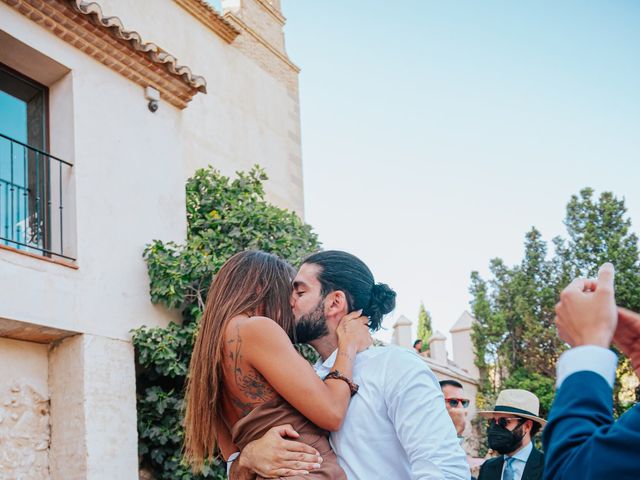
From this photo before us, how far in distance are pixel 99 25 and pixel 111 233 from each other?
217 centimetres

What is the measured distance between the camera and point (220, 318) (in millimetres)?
3055

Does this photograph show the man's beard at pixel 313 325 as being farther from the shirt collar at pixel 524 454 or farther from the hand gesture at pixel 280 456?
the shirt collar at pixel 524 454

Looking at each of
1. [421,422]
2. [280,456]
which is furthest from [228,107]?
[421,422]

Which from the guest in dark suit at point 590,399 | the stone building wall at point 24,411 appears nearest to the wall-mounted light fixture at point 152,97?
the stone building wall at point 24,411

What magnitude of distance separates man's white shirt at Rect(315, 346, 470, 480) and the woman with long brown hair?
0.06 metres

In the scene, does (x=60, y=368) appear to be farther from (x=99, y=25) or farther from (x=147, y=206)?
(x=99, y=25)

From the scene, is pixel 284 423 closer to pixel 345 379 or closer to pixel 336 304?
pixel 345 379

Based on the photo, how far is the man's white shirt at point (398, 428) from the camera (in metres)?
2.52

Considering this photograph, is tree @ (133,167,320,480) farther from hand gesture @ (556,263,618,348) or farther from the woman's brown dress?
hand gesture @ (556,263,618,348)

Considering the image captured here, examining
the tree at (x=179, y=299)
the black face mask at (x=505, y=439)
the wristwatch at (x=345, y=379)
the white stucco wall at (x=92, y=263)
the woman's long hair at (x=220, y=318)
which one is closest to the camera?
the wristwatch at (x=345, y=379)

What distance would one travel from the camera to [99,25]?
25.7 ft

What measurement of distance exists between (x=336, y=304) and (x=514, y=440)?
Answer: 3.49 m

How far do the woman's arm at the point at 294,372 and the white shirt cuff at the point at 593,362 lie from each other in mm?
1338

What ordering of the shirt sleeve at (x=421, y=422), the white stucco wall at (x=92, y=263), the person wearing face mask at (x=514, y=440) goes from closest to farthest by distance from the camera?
the shirt sleeve at (x=421, y=422), the person wearing face mask at (x=514, y=440), the white stucco wall at (x=92, y=263)
